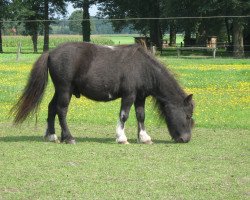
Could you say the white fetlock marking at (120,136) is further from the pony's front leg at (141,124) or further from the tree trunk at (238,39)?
→ the tree trunk at (238,39)

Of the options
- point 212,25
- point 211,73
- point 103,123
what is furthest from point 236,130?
point 212,25

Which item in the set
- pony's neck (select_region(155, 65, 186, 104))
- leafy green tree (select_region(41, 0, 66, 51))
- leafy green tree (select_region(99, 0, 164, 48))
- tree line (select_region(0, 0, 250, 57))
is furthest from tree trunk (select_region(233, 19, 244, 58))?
pony's neck (select_region(155, 65, 186, 104))

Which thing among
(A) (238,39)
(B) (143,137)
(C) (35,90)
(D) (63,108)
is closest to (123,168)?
(B) (143,137)

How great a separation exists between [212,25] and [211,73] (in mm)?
31746

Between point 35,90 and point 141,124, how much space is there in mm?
2227

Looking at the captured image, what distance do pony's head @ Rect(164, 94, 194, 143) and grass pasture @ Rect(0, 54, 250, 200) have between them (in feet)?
0.78

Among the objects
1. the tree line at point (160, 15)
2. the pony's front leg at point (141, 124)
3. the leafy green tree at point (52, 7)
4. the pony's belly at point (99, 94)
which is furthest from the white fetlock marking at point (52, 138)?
the leafy green tree at point (52, 7)

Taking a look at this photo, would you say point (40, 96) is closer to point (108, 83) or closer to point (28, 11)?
point (108, 83)

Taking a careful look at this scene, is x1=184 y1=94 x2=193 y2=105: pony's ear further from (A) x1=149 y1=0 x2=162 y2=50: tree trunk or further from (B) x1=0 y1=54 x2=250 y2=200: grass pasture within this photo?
(A) x1=149 y1=0 x2=162 y2=50: tree trunk

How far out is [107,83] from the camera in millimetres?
12242

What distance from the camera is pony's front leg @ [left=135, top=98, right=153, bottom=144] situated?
480 inches

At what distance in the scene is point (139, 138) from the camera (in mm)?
12320

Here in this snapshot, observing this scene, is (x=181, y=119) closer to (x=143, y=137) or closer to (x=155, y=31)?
(x=143, y=137)

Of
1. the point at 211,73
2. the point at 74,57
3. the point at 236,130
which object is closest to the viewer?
the point at 74,57
